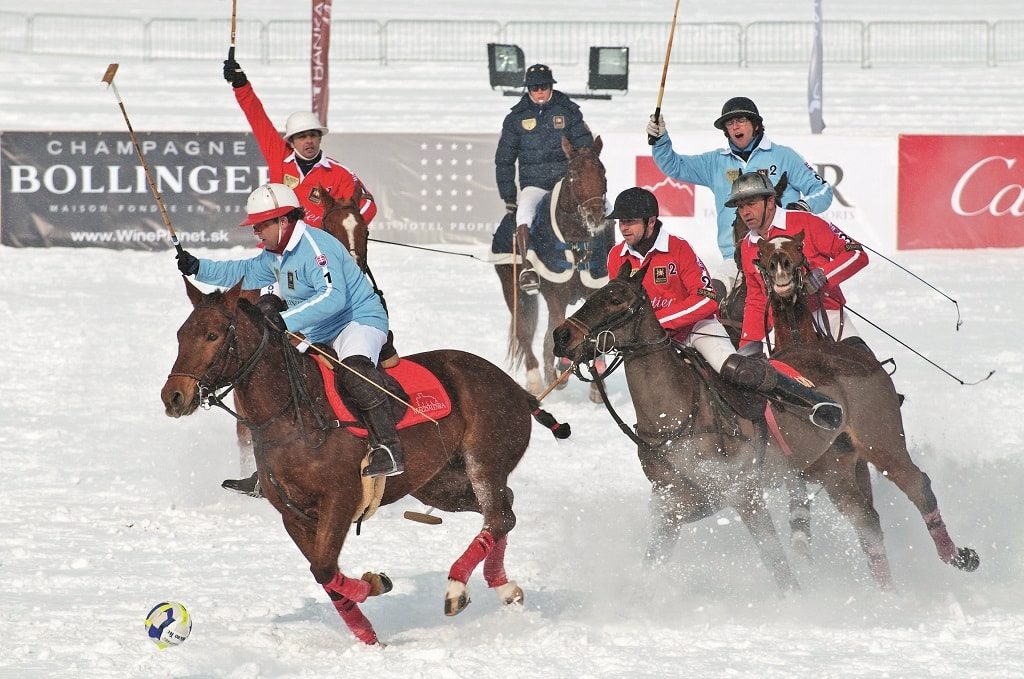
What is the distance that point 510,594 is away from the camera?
7371 millimetres

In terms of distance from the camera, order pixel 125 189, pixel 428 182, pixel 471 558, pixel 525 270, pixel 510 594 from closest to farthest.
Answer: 1. pixel 471 558
2. pixel 510 594
3. pixel 525 270
4. pixel 125 189
5. pixel 428 182

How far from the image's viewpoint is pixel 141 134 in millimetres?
19609

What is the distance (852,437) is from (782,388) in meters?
0.62

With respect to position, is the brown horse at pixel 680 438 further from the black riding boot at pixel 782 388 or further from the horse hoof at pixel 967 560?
the horse hoof at pixel 967 560

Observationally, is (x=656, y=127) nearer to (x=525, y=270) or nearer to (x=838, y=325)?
(x=838, y=325)

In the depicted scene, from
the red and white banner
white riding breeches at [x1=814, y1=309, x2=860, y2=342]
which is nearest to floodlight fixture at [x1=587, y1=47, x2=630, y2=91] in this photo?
the red and white banner

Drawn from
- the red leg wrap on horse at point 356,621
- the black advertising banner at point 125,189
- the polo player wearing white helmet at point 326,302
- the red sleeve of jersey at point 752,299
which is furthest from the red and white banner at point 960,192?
the red leg wrap on horse at point 356,621

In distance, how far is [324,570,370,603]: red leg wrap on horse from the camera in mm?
6629

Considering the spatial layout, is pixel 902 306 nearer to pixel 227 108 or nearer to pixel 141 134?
pixel 141 134

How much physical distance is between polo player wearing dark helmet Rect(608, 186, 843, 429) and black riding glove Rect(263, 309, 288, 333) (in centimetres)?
187

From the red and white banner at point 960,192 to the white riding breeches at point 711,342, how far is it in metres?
12.5

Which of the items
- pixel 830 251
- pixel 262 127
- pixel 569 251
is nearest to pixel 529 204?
pixel 569 251

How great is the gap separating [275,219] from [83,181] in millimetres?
13427

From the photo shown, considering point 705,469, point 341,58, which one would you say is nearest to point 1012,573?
point 705,469
